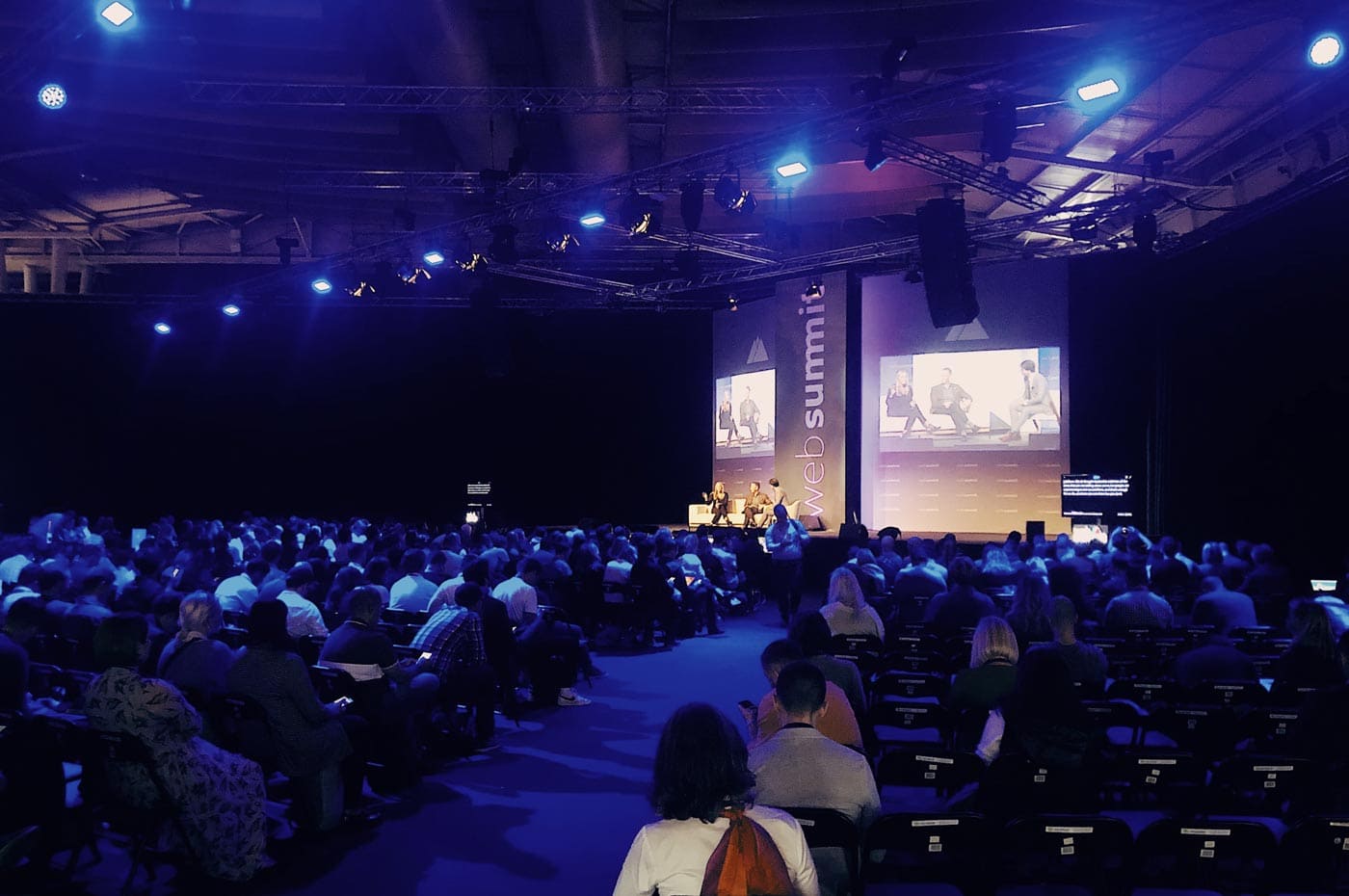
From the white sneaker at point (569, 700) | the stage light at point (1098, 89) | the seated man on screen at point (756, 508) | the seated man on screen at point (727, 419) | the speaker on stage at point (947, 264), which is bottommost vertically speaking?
the white sneaker at point (569, 700)

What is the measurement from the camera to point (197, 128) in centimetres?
1236

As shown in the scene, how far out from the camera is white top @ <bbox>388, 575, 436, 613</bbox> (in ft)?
27.7

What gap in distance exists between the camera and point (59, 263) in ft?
60.5

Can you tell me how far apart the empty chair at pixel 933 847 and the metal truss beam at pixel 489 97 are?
8.24 meters

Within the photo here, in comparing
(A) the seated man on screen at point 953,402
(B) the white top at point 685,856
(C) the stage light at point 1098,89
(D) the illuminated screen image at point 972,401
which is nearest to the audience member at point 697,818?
(B) the white top at point 685,856

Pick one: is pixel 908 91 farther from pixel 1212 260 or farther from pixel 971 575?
pixel 1212 260

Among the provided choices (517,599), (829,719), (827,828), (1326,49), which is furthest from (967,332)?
(827,828)

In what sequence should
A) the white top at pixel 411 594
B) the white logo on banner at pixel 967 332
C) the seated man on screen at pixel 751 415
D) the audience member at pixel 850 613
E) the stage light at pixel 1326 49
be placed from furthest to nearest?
the seated man on screen at pixel 751 415
the white logo on banner at pixel 967 332
the white top at pixel 411 594
the audience member at pixel 850 613
the stage light at pixel 1326 49

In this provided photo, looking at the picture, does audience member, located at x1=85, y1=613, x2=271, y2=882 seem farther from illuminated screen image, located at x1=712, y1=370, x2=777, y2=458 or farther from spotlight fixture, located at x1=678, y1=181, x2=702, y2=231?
illuminated screen image, located at x1=712, y1=370, x2=777, y2=458

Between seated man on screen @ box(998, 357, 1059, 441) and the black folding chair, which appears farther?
seated man on screen @ box(998, 357, 1059, 441)

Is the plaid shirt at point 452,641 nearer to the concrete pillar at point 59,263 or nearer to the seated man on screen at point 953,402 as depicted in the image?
the seated man on screen at point 953,402

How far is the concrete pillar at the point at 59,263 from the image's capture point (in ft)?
60.1

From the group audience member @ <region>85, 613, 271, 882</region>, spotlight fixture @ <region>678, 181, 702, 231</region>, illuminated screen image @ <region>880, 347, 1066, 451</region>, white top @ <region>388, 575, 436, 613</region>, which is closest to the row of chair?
audience member @ <region>85, 613, 271, 882</region>

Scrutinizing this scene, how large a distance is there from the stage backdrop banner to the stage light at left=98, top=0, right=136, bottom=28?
13.1 meters
